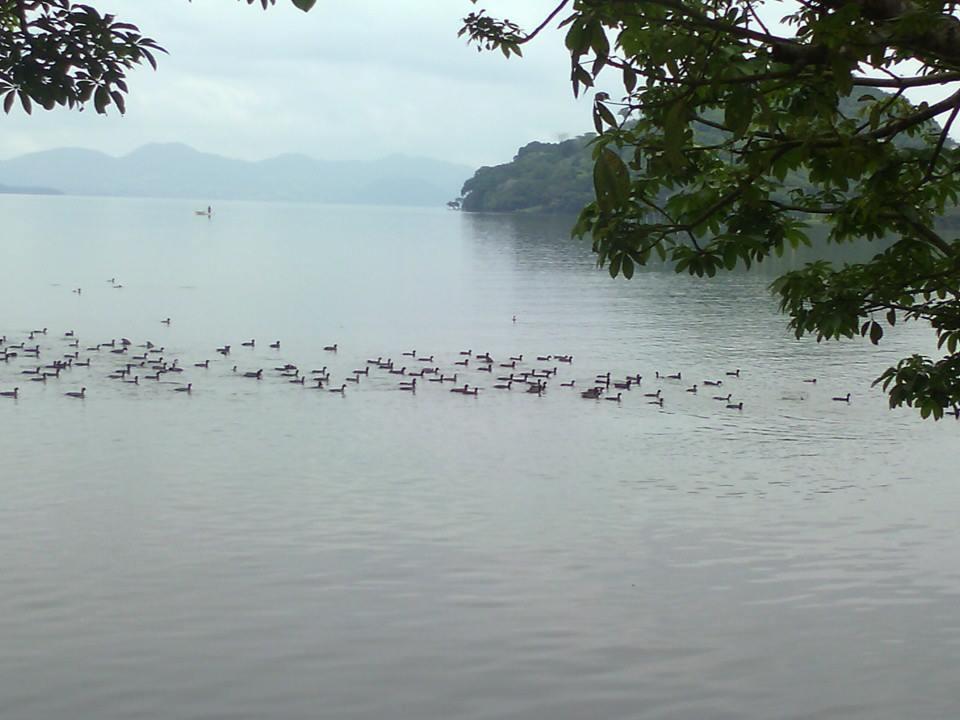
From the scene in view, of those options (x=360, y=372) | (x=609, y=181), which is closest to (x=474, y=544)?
(x=609, y=181)

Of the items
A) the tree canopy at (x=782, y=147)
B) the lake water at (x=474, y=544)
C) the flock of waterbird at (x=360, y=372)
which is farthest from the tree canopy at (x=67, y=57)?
the flock of waterbird at (x=360, y=372)

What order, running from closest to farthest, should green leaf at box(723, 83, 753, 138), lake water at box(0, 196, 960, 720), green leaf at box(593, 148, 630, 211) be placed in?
green leaf at box(593, 148, 630, 211), green leaf at box(723, 83, 753, 138), lake water at box(0, 196, 960, 720)

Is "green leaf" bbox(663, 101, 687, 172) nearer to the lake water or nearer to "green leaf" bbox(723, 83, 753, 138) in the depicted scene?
"green leaf" bbox(723, 83, 753, 138)

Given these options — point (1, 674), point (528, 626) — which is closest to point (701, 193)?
point (528, 626)

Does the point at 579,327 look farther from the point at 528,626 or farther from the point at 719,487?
the point at 528,626

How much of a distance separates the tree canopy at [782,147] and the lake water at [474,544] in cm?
793

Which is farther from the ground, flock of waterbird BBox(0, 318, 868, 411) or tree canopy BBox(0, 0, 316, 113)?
tree canopy BBox(0, 0, 316, 113)

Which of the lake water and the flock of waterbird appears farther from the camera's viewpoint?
the flock of waterbird

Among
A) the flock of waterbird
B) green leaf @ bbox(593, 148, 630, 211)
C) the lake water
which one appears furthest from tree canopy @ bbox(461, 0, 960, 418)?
the flock of waterbird

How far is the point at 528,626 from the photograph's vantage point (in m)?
18.8

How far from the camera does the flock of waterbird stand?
40812mm

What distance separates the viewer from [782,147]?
345 inches

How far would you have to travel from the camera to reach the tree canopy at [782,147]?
259 inches

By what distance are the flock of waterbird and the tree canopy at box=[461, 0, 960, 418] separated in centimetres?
2886
